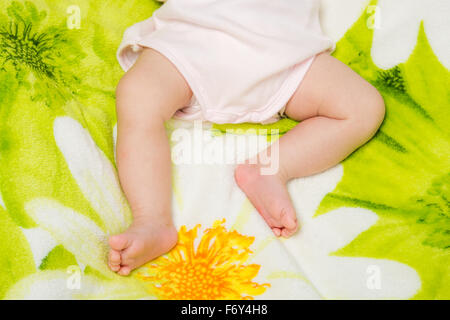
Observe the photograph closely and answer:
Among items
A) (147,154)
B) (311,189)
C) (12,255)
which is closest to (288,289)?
(311,189)

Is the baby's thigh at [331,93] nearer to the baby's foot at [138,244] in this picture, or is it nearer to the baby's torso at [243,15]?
the baby's torso at [243,15]

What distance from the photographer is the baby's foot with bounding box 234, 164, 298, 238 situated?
3.19ft

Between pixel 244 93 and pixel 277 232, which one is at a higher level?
pixel 244 93

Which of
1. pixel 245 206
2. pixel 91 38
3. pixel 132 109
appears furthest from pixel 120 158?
pixel 91 38

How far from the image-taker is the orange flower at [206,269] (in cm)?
89

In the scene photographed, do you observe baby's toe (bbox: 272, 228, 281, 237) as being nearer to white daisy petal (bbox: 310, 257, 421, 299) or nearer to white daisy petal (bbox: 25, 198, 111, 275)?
white daisy petal (bbox: 310, 257, 421, 299)

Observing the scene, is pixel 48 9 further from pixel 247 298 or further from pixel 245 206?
pixel 247 298

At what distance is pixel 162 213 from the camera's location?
950 millimetres

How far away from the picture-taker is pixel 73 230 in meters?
0.90

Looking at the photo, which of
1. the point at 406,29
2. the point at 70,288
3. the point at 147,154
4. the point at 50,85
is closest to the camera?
the point at 70,288

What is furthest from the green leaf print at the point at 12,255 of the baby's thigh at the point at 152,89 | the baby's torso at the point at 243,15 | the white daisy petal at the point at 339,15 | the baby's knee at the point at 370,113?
the white daisy petal at the point at 339,15

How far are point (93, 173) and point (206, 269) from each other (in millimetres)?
279

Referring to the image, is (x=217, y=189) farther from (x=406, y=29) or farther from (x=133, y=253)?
(x=406, y=29)

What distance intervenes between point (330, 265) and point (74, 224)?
1.51 ft
